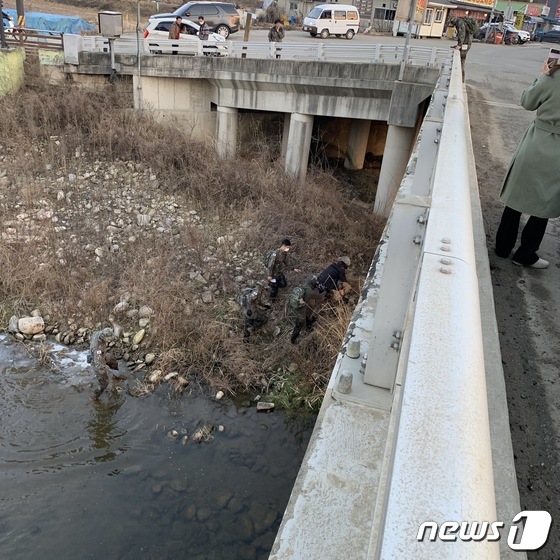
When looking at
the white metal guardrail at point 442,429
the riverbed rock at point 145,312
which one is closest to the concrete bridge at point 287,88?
the riverbed rock at point 145,312

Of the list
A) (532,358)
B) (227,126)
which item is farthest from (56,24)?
(532,358)

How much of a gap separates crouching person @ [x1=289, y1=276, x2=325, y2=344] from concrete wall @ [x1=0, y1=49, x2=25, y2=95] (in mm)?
11322

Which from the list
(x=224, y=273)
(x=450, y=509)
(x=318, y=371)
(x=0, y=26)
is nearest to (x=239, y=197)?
(x=224, y=273)

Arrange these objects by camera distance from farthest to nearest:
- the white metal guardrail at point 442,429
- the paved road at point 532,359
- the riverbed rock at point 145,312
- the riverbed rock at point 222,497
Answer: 1. the riverbed rock at point 145,312
2. the riverbed rock at point 222,497
3. the paved road at point 532,359
4. the white metal guardrail at point 442,429

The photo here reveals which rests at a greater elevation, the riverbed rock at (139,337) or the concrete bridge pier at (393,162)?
the concrete bridge pier at (393,162)

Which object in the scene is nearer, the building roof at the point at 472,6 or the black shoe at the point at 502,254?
the black shoe at the point at 502,254

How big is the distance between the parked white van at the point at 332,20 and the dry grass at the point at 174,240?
41.4ft

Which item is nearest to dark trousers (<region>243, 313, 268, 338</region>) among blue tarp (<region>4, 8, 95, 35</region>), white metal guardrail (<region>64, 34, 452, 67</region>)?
white metal guardrail (<region>64, 34, 452, 67</region>)

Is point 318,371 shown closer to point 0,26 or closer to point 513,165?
point 513,165

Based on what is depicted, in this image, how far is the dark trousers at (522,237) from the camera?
12.5ft

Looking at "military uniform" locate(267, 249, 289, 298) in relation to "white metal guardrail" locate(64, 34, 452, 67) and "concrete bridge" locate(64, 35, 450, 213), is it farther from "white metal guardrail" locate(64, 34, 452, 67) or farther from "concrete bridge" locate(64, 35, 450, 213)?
"white metal guardrail" locate(64, 34, 452, 67)

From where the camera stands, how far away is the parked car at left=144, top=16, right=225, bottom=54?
14.5 meters

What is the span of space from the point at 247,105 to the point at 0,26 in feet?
22.5

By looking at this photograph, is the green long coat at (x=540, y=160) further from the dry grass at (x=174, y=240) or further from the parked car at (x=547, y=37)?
the parked car at (x=547, y=37)
